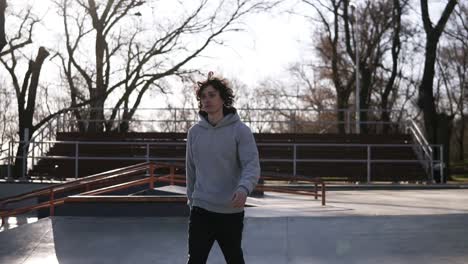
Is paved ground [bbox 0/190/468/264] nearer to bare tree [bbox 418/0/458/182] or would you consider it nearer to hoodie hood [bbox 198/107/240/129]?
hoodie hood [bbox 198/107/240/129]

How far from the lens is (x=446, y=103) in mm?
63781

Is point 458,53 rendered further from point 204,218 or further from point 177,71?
point 204,218

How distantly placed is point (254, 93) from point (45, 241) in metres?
51.1

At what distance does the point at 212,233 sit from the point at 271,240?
346cm

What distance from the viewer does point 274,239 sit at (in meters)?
8.47

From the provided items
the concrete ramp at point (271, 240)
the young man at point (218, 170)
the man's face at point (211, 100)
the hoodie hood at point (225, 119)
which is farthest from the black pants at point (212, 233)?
the concrete ramp at point (271, 240)

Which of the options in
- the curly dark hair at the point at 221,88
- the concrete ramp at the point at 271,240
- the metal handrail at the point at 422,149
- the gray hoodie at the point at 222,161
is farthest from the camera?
the metal handrail at the point at 422,149

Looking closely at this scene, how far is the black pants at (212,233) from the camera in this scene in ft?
16.5

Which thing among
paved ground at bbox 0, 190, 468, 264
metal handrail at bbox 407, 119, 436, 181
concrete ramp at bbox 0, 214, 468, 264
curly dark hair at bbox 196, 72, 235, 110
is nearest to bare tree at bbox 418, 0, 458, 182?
metal handrail at bbox 407, 119, 436, 181

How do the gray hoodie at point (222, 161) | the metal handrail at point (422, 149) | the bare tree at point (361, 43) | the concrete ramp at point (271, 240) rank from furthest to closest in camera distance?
1. the bare tree at point (361, 43)
2. the metal handrail at point (422, 149)
3. the concrete ramp at point (271, 240)
4. the gray hoodie at point (222, 161)

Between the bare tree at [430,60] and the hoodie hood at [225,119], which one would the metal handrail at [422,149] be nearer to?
the bare tree at [430,60]

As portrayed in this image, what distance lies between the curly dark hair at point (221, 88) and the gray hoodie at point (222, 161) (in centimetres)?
11

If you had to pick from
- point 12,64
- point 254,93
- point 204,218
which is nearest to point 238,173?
point 204,218

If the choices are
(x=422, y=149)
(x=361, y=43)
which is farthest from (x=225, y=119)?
(x=361, y=43)
